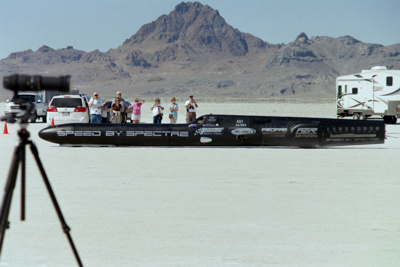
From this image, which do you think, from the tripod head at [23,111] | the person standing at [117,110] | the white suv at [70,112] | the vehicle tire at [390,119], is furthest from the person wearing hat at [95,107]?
the vehicle tire at [390,119]

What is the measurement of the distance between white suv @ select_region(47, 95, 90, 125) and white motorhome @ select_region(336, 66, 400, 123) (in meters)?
19.1

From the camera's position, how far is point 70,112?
2828cm

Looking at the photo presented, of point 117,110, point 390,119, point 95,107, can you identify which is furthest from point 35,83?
point 390,119

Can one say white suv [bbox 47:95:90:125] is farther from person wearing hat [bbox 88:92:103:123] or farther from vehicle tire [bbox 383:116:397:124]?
vehicle tire [bbox 383:116:397:124]

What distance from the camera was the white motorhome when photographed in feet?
129

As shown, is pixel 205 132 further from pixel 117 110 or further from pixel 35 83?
pixel 35 83

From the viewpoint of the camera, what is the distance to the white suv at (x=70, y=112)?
2820cm

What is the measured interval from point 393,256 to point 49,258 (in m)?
3.38

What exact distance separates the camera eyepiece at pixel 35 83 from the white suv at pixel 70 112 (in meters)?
23.7

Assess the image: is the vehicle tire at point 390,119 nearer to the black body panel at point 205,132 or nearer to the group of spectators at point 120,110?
the group of spectators at point 120,110

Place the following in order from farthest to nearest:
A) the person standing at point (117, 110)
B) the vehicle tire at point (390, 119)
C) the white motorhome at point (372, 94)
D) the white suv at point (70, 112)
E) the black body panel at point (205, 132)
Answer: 1. the vehicle tire at point (390, 119)
2. the white motorhome at point (372, 94)
3. the white suv at point (70, 112)
4. the person standing at point (117, 110)
5. the black body panel at point (205, 132)

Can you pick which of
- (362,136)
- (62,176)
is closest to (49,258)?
(62,176)

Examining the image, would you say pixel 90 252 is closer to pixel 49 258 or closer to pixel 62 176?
pixel 49 258

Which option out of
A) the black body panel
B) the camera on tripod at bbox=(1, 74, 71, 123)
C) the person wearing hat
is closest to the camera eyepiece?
the camera on tripod at bbox=(1, 74, 71, 123)
